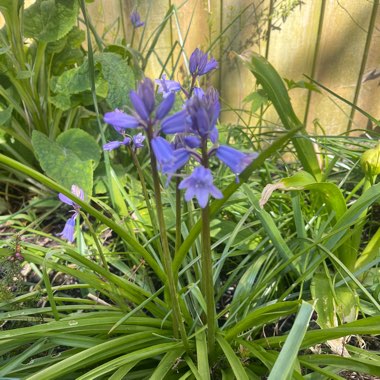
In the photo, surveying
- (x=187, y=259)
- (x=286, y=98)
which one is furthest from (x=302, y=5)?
(x=187, y=259)

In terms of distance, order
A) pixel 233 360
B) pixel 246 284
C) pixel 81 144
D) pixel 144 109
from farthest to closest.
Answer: pixel 81 144 → pixel 246 284 → pixel 233 360 → pixel 144 109

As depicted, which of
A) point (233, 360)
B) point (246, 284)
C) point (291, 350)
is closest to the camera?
point (291, 350)

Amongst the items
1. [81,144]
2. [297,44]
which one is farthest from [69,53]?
[297,44]

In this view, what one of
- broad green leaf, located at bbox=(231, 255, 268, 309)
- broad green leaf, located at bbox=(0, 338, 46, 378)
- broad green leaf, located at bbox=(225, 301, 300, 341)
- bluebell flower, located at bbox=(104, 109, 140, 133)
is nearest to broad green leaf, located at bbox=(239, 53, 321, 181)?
broad green leaf, located at bbox=(231, 255, 268, 309)

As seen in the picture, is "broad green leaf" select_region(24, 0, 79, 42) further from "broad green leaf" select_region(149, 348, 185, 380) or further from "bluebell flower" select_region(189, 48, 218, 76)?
"broad green leaf" select_region(149, 348, 185, 380)

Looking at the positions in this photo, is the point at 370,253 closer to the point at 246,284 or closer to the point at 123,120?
the point at 246,284

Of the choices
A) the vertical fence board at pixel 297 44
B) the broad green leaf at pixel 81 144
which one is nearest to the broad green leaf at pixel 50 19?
the broad green leaf at pixel 81 144
